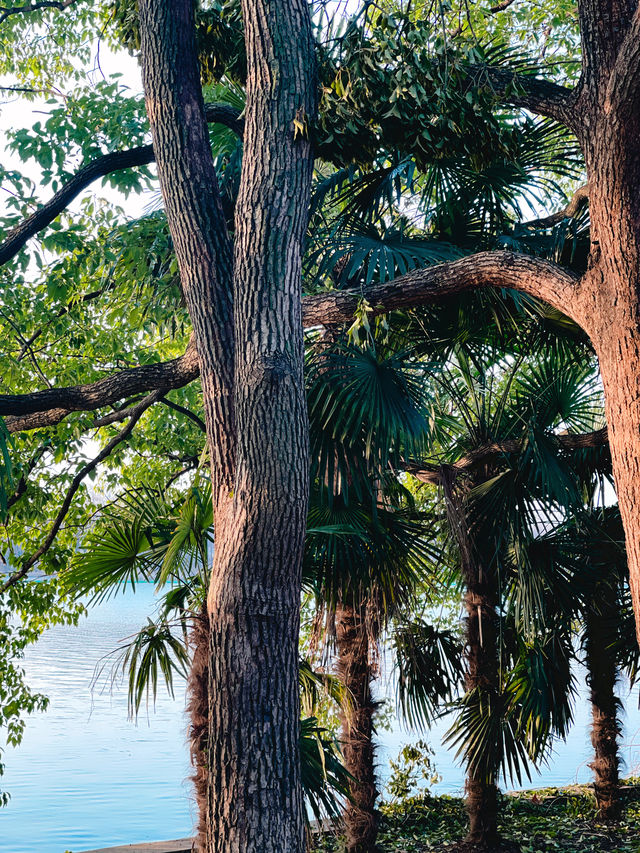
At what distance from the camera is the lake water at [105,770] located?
420 inches

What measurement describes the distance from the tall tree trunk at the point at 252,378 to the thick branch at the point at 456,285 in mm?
687

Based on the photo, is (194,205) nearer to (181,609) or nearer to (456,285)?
(456,285)

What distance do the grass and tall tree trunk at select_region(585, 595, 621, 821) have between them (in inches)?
8.1

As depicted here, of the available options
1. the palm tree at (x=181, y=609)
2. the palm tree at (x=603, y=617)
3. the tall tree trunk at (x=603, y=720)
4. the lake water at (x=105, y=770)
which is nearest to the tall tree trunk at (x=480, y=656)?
the palm tree at (x=603, y=617)

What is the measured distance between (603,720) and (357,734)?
2.50 metres

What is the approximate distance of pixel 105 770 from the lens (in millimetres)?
14180

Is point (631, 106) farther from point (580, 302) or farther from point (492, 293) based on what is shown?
point (492, 293)

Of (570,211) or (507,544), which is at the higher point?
(570,211)

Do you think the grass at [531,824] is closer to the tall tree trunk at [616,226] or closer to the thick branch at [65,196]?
the tall tree trunk at [616,226]

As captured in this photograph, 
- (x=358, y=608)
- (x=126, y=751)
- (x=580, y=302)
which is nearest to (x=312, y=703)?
(x=358, y=608)

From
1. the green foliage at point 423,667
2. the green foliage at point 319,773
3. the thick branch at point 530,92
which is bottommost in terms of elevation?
the green foliage at point 319,773

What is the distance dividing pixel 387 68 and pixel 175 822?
10.7 meters

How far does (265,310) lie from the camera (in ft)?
12.4

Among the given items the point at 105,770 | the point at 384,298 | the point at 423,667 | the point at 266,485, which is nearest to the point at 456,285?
the point at 384,298
